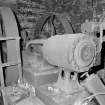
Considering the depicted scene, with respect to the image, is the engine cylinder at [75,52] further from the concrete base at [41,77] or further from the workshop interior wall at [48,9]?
the workshop interior wall at [48,9]

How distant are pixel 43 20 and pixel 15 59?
108 cm

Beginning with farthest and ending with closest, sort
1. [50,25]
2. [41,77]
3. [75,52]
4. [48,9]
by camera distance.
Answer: [48,9] → [50,25] → [41,77] → [75,52]

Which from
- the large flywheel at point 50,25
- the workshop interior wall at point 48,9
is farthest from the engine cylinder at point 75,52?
the workshop interior wall at point 48,9

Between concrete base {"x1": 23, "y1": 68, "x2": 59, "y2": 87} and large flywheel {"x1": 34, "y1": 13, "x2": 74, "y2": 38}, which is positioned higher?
large flywheel {"x1": 34, "y1": 13, "x2": 74, "y2": 38}

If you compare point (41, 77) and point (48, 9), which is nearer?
point (41, 77)

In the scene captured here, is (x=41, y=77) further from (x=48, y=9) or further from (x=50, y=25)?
(x=48, y=9)

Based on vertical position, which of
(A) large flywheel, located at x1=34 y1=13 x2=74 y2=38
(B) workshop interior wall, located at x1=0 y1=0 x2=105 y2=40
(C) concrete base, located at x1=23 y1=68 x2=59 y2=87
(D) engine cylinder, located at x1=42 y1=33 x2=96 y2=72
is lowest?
(C) concrete base, located at x1=23 y1=68 x2=59 y2=87

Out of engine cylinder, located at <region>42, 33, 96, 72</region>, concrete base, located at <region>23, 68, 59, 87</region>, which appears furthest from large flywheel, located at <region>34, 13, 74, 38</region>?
engine cylinder, located at <region>42, 33, 96, 72</region>

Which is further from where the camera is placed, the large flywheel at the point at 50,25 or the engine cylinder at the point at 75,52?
the large flywheel at the point at 50,25

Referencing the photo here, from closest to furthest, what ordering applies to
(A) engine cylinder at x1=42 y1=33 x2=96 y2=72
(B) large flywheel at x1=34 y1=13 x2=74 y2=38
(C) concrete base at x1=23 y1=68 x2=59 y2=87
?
(A) engine cylinder at x1=42 y1=33 x2=96 y2=72 → (C) concrete base at x1=23 y1=68 x2=59 y2=87 → (B) large flywheel at x1=34 y1=13 x2=74 y2=38

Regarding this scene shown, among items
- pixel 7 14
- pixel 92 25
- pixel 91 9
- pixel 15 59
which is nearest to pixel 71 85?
pixel 92 25

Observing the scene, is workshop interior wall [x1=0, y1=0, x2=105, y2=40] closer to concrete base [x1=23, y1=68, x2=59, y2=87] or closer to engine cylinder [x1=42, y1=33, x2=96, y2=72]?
concrete base [x1=23, y1=68, x2=59, y2=87]

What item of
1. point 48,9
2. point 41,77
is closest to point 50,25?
point 48,9

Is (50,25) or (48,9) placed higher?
(48,9)
